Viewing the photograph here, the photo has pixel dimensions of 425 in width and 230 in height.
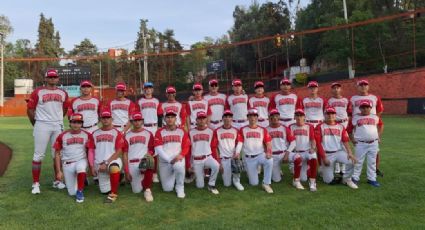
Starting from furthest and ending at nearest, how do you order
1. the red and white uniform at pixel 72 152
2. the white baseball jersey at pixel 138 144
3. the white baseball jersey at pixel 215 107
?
the white baseball jersey at pixel 215 107, the white baseball jersey at pixel 138 144, the red and white uniform at pixel 72 152

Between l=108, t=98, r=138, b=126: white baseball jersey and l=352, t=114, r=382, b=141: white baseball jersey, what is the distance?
4.04 meters

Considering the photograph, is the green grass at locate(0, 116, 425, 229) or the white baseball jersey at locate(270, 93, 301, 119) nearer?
the green grass at locate(0, 116, 425, 229)

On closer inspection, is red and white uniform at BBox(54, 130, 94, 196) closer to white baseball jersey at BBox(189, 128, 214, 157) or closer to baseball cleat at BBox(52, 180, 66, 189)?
baseball cleat at BBox(52, 180, 66, 189)

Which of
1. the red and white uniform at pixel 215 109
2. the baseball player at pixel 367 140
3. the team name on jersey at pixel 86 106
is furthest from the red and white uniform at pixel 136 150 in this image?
the baseball player at pixel 367 140

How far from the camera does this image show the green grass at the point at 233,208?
5078 millimetres

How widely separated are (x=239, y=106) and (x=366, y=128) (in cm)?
245

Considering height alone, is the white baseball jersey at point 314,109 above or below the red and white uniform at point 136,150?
above

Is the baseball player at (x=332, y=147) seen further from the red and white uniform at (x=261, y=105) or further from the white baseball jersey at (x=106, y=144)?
the white baseball jersey at (x=106, y=144)

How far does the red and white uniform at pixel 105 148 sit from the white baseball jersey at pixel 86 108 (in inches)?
29.5

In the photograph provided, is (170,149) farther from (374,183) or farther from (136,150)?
(374,183)

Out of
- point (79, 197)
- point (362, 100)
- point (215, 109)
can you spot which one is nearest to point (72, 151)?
point (79, 197)

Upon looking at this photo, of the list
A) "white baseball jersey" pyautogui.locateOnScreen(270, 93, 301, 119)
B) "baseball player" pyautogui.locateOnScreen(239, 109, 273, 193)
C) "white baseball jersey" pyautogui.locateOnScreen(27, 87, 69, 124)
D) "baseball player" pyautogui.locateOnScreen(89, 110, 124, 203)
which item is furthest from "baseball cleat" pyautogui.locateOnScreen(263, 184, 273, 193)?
"white baseball jersey" pyautogui.locateOnScreen(27, 87, 69, 124)

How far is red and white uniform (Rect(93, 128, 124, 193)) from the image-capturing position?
6.52m

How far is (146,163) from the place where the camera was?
6.30 metres
